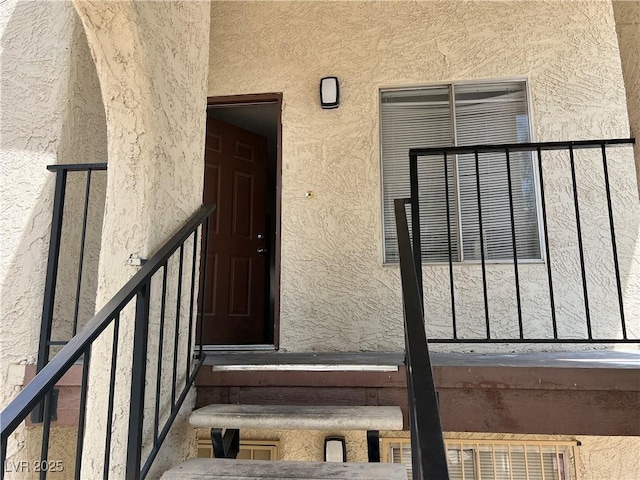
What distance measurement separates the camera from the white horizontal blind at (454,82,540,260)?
3414 millimetres

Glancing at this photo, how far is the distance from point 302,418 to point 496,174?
2426mm

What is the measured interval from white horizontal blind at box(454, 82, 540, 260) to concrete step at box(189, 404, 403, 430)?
6.13 ft

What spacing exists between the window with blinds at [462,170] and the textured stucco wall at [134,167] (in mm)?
1920

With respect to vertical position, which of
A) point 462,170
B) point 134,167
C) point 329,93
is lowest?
point 134,167

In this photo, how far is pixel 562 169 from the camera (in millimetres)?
3350

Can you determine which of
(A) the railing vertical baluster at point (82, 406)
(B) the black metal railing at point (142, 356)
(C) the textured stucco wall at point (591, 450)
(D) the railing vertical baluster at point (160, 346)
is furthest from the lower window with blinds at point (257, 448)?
(A) the railing vertical baluster at point (82, 406)

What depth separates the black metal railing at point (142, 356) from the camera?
1.30 metres

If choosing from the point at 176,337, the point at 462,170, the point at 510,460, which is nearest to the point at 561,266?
the point at 462,170

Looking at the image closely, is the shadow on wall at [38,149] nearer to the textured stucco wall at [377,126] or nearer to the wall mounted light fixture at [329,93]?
the textured stucco wall at [377,126]

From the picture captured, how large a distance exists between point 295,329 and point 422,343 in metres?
2.33

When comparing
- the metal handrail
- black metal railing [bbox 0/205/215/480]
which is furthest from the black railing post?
the metal handrail

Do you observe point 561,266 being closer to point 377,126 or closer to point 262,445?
point 377,126

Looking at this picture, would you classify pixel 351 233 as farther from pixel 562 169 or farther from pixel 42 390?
pixel 42 390

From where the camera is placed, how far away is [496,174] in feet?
11.4
